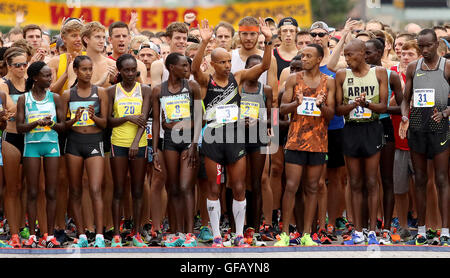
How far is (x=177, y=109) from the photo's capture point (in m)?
11.3

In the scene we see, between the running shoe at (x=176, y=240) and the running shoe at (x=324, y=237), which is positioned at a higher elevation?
the running shoe at (x=176, y=240)

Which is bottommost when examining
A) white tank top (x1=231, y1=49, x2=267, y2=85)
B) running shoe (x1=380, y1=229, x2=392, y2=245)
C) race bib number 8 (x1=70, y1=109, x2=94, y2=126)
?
running shoe (x1=380, y1=229, x2=392, y2=245)

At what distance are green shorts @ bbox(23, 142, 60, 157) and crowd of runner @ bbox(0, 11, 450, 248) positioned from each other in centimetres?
2

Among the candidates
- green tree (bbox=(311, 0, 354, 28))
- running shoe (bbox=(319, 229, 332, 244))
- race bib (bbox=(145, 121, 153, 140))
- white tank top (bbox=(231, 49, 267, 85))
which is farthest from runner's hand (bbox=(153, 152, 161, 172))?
green tree (bbox=(311, 0, 354, 28))

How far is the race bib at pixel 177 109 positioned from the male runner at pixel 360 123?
1.86 m

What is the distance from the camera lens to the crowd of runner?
36.5 feet

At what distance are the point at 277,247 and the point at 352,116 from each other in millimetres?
1872

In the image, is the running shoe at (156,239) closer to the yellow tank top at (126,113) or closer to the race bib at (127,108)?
the yellow tank top at (126,113)

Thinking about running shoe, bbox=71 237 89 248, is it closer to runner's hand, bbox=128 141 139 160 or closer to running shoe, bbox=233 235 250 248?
runner's hand, bbox=128 141 139 160

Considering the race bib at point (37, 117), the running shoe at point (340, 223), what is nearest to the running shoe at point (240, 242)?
the running shoe at point (340, 223)

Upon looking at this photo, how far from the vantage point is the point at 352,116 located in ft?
36.9

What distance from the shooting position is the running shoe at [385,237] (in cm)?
1107

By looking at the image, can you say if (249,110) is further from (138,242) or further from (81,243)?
(81,243)

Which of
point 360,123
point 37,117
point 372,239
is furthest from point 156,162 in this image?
point 372,239
